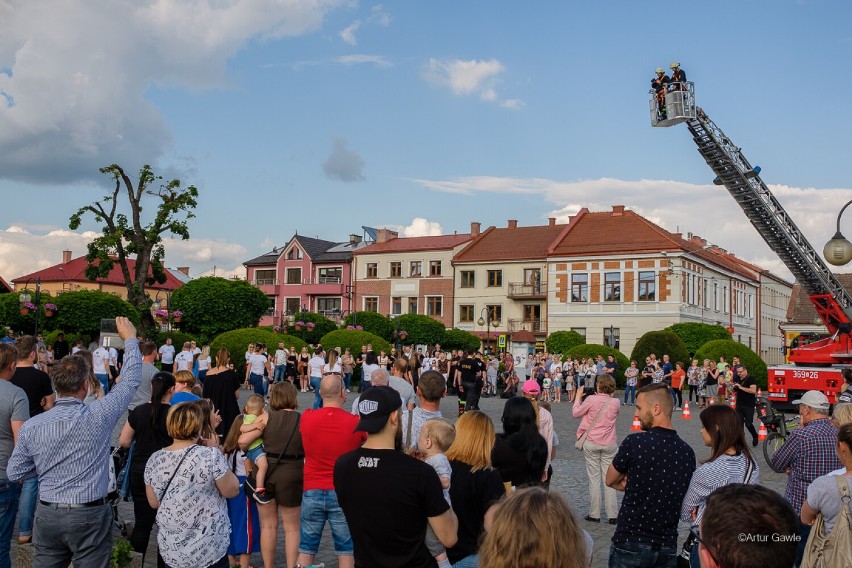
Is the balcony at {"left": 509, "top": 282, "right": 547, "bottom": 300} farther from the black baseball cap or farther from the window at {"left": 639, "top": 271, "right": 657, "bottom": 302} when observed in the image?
the black baseball cap

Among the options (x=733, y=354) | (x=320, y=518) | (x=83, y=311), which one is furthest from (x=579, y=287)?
(x=320, y=518)

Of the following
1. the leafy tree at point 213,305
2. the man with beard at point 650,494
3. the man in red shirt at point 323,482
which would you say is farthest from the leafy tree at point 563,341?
the man with beard at point 650,494

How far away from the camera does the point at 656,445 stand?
4.94 metres

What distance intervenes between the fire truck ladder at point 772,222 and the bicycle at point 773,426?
802cm

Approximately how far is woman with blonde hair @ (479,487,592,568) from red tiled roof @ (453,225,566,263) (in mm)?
57097

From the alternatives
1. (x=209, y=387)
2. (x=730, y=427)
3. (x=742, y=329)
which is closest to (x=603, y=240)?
(x=742, y=329)

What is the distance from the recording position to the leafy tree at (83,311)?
39.0 metres

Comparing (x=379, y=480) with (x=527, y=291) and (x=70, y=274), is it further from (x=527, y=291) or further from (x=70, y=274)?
(x=70, y=274)

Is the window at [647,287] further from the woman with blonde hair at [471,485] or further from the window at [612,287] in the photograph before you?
the woman with blonde hair at [471,485]

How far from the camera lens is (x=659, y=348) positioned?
121 ft

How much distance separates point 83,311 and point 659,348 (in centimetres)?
2795

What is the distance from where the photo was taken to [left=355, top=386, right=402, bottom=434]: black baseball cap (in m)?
4.28

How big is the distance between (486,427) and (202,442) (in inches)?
87.3

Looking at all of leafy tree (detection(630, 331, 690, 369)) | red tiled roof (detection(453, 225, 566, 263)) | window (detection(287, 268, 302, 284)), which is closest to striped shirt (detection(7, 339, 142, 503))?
leafy tree (detection(630, 331, 690, 369))
